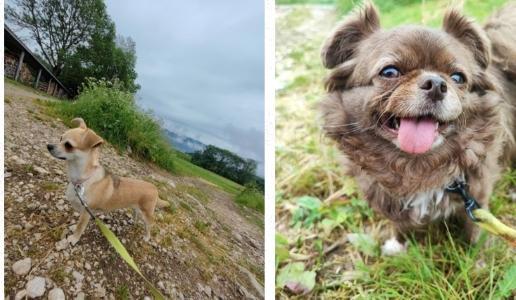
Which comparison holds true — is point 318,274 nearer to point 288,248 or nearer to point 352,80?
point 288,248

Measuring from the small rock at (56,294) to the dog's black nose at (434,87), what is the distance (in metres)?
1.30

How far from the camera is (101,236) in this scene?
1697 millimetres

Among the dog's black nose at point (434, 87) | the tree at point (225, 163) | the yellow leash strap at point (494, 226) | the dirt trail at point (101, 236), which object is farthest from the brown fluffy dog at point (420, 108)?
the dirt trail at point (101, 236)

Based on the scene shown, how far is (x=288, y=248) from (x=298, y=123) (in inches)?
36.6

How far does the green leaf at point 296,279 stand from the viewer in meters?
2.12

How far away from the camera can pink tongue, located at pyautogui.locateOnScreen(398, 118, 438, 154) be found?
1.63 metres

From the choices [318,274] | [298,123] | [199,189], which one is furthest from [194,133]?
[298,123]

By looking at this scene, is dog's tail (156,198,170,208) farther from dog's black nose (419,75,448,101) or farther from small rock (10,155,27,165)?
dog's black nose (419,75,448,101)

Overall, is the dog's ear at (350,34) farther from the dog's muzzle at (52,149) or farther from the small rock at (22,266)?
the small rock at (22,266)

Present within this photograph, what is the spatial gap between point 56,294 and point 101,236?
0.73 ft

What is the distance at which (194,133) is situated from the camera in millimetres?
1849

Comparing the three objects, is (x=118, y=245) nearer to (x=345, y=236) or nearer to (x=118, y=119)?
(x=118, y=119)

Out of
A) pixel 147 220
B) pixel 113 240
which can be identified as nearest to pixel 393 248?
pixel 147 220

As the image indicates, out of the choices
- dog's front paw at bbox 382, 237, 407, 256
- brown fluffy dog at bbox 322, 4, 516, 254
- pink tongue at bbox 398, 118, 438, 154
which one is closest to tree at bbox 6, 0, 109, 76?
brown fluffy dog at bbox 322, 4, 516, 254
